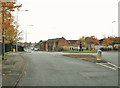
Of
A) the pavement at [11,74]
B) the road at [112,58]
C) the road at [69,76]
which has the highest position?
the road at [112,58]

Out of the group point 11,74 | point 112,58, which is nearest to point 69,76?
point 11,74

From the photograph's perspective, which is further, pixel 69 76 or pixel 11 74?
pixel 11 74

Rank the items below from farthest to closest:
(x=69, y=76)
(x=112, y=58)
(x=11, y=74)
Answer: (x=112, y=58) → (x=11, y=74) → (x=69, y=76)

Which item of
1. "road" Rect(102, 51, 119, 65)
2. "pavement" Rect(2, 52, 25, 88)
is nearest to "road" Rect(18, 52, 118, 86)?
"pavement" Rect(2, 52, 25, 88)

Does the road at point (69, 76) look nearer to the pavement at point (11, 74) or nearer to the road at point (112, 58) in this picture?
the pavement at point (11, 74)

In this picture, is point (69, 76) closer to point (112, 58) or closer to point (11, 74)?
point (11, 74)

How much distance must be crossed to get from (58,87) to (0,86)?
2.29m

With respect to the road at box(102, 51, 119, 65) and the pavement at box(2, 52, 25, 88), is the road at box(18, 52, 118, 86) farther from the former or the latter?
the road at box(102, 51, 119, 65)

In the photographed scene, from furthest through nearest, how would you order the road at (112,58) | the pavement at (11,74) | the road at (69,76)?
the road at (112,58)
the road at (69,76)
the pavement at (11,74)

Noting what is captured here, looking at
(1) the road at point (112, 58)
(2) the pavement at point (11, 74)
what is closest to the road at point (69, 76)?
(2) the pavement at point (11, 74)

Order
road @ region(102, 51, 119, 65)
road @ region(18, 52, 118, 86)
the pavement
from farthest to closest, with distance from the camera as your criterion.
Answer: road @ region(102, 51, 119, 65) → road @ region(18, 52, 118, 86) → the pavement

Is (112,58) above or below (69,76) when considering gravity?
above

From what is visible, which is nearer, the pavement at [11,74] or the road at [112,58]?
the pavement at [11,74]

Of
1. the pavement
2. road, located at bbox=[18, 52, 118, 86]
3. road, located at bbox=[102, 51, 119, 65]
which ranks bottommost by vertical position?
road, located at bbox=[18, 52, 118, 86]
